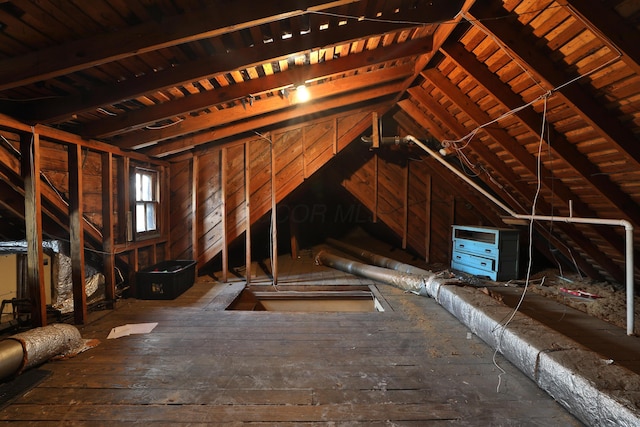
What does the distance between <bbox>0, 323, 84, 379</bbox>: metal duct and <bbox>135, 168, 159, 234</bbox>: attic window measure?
5.63 ft

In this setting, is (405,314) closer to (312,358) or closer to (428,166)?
(312,358)

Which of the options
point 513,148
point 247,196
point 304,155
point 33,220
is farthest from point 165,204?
point 513,148

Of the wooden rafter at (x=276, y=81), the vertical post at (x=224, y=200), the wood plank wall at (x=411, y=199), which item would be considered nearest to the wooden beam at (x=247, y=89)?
the wooden rafter at (x=276, y=81)

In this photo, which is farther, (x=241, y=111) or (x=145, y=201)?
(x=145, y=201)

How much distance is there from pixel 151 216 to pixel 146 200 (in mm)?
251

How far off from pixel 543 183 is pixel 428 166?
1995 millimetres

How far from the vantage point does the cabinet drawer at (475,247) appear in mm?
4236

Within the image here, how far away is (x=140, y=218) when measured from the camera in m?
3.81

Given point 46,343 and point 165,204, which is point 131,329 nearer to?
point 46,343

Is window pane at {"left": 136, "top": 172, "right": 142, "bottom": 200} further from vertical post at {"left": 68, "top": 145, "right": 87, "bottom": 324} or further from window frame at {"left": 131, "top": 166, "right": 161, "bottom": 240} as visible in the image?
vertical post at {"left": 68, "top": 145, "right": 87, "bottom": 324}

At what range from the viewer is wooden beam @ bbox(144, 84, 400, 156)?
12.0 ft

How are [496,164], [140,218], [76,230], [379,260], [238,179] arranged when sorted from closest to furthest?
[76,230] → [496,164] → [140,218] → [238,179] → [379,260]

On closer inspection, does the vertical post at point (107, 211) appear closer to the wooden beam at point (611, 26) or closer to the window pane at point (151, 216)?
the window pane at point (151, 216)

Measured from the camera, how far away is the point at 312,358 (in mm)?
2135
